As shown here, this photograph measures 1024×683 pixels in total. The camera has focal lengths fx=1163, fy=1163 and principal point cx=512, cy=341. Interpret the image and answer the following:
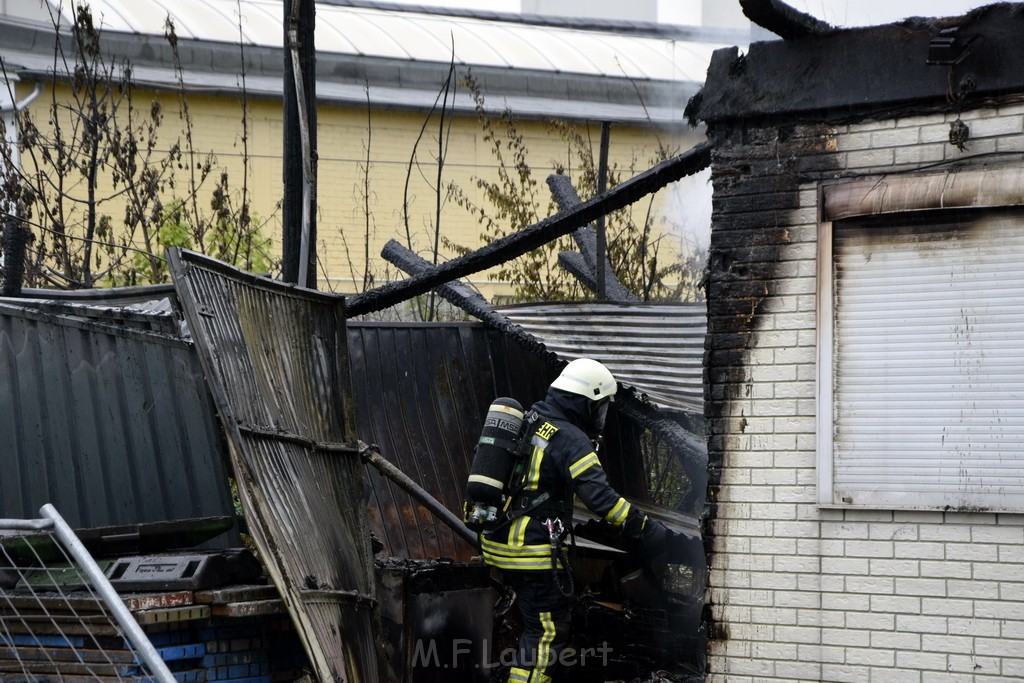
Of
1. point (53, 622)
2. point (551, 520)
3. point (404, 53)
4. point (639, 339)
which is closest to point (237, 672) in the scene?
point (53, 622)

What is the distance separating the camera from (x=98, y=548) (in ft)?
16.6

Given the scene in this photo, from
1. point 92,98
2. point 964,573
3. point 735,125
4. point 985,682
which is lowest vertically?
point 985,682

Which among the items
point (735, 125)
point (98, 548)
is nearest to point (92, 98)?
point (98, 548)

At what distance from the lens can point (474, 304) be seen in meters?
7.71

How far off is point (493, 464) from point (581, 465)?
0.45 meters

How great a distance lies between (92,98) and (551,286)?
4958 millimetres

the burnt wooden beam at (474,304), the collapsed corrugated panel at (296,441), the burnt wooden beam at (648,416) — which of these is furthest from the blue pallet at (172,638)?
the burnt wooden beam at (474,304)

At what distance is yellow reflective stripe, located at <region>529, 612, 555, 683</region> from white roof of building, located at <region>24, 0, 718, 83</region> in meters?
8.93

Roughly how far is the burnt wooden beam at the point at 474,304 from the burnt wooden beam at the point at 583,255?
1147 millimetres

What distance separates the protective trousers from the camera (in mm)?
5754

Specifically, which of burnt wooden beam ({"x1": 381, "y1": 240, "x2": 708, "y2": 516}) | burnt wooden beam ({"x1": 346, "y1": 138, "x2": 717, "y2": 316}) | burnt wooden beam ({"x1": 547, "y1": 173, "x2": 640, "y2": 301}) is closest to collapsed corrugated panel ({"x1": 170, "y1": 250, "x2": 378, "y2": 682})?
burnt wooden beam ({"x1": 346, "y1": 138, "x2": 717, "y2": 316})

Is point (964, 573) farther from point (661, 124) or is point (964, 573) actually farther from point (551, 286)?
point (661, 124)

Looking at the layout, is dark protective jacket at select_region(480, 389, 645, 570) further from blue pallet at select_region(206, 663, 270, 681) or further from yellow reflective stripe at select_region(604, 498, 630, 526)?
blue pallet at select_region(206, 663, 270, 681)

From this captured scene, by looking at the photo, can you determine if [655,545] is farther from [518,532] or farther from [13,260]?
[13,260]
